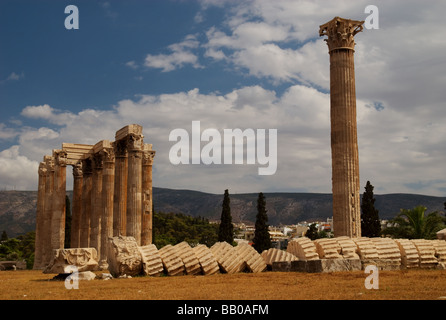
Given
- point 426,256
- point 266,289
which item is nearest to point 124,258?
point 266,289

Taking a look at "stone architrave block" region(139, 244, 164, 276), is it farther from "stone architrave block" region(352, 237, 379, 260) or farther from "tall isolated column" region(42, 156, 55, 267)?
"tall isolated column" region(42, 156, 55, 267)

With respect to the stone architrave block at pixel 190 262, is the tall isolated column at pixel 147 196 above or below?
above

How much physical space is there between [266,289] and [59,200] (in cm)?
2702

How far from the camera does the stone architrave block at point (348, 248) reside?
2102 centimetres

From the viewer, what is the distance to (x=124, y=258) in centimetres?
2009

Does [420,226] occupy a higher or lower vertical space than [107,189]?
lower

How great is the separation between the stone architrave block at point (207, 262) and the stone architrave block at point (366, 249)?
20.1ft

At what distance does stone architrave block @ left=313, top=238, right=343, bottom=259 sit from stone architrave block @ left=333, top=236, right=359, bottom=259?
152 millimetres

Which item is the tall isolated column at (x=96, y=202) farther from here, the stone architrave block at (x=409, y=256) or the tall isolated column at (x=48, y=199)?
the stone architrave block at (x=409, y=256)

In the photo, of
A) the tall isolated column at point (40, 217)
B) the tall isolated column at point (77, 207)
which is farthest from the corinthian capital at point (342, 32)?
the tall isolated column at point (40, 217)

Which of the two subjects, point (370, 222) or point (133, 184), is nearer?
point (133, 184)

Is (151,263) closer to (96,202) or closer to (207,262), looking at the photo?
(207,262)
